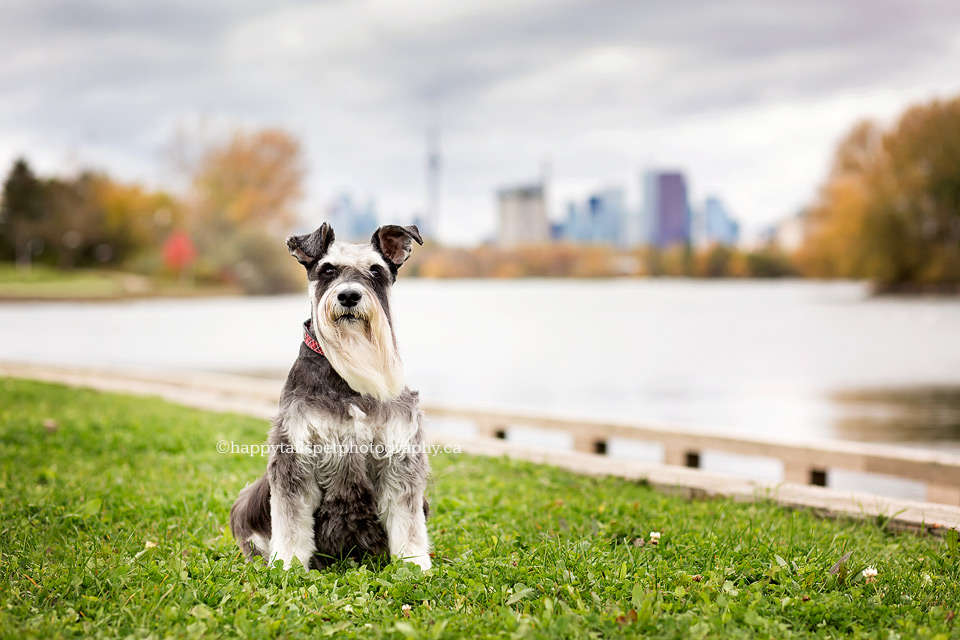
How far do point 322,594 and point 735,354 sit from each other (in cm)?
2508

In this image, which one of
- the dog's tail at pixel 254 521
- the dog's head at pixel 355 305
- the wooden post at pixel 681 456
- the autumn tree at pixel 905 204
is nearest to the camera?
the dog's head at pixel 355 305

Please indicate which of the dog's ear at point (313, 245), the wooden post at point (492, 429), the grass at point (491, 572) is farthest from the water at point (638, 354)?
the grass at point (491, 572)

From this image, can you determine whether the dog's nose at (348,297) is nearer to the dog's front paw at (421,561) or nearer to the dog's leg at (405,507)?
the dog's leg at (405,507)

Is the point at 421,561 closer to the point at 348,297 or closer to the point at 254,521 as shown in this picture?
the point at 254,521

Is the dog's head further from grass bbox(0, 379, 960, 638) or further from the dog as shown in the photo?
grass bbox(0, 379, 960, 638)

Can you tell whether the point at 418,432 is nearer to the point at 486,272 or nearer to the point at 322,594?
the point at 322,594

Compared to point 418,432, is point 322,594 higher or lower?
lower

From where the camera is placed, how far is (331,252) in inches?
151

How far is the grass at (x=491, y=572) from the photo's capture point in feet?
11.7

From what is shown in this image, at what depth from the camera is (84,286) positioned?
180 ft

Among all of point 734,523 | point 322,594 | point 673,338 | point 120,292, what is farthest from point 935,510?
point 120,292

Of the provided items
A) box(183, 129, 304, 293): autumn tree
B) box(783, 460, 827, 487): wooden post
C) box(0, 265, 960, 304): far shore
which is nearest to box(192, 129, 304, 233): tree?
box(183, 129, 304, 293): autumn tree

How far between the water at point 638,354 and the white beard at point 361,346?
0.35m

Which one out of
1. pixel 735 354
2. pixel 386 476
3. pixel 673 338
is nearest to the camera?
pixel 386 476
